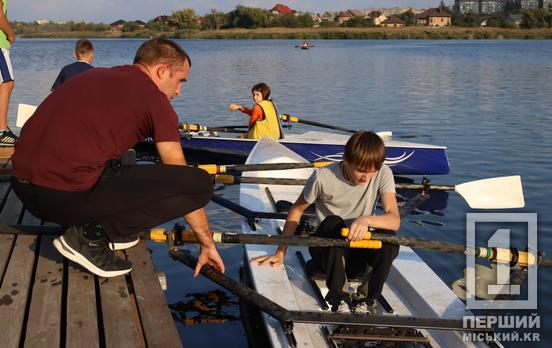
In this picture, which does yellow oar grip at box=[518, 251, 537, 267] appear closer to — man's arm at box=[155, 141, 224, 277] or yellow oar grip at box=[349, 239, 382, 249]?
yellow oar grip at box=[349, 239, 382, 249]

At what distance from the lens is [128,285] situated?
4492 millimetres

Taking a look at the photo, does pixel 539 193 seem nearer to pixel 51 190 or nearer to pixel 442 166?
pixel 442 166

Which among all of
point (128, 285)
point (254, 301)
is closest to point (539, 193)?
Result: point (254, 301)

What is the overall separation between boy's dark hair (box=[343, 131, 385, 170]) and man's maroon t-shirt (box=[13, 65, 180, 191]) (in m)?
1.43

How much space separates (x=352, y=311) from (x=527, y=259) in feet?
5.14

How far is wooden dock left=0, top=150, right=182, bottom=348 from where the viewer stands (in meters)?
3.65

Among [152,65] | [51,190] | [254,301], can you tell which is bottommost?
[254,301]

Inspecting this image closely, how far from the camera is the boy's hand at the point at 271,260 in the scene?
5457mm

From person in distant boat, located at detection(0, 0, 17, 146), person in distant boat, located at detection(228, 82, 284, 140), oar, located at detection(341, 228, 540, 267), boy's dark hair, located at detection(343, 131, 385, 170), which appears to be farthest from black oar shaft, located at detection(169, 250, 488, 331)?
person in distant boat, located at detection(228, 82, 284, 140)

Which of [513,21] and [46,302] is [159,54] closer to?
[46,302]

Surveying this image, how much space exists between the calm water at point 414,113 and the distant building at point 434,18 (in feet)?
365

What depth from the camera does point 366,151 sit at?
4535 mm

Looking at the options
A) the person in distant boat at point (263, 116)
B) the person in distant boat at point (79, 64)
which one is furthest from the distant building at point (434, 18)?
the person in distant boat at point (79, 64)

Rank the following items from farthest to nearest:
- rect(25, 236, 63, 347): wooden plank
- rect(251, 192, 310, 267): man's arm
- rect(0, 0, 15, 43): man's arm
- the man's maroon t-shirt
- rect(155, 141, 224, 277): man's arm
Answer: rect(0, 0, 15, 43): man's arm < rect(251, 192, 310, 267): man's arm < rect(155, 141, 224, 277): man's arm < the man's maroon t-shirt < rect(25, 236, 63, 347): wooden plank
